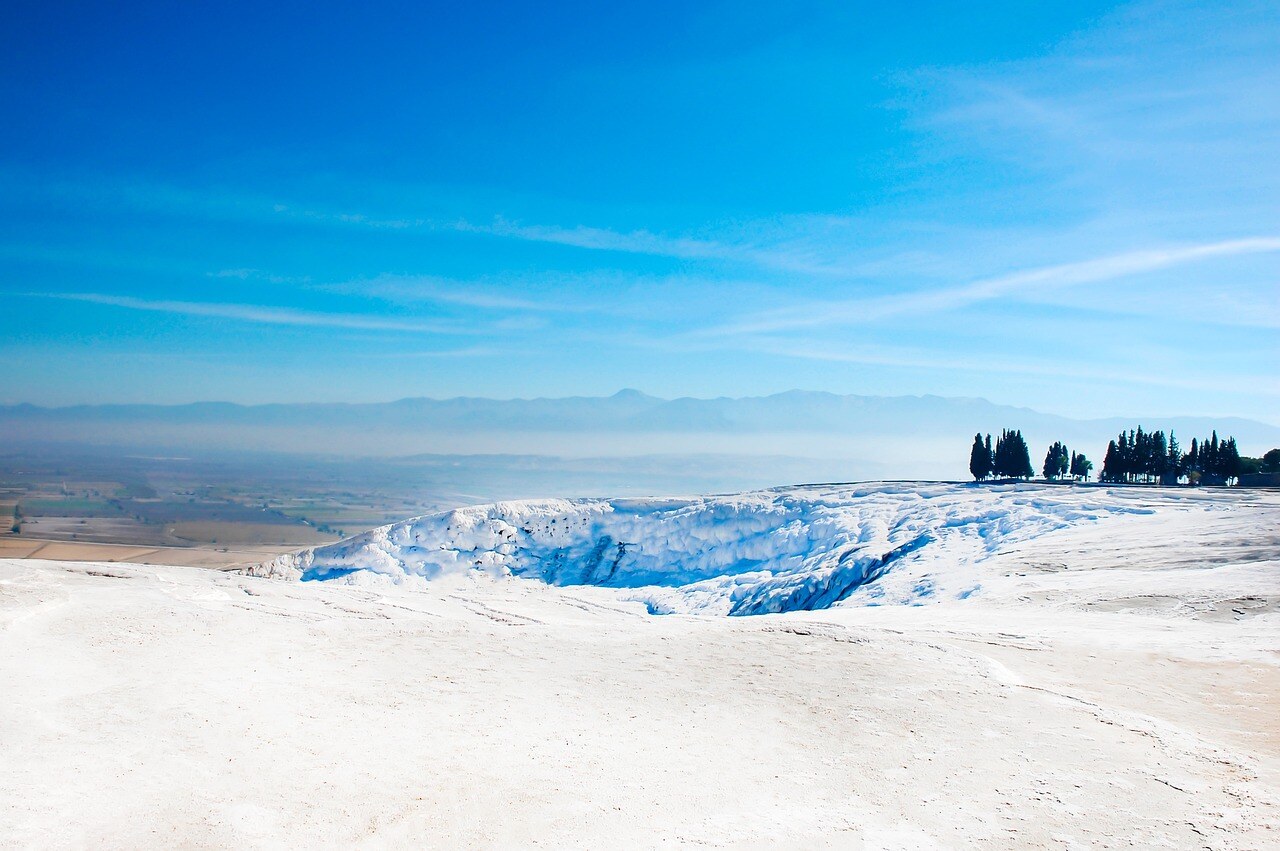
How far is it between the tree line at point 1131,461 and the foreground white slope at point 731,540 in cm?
1733

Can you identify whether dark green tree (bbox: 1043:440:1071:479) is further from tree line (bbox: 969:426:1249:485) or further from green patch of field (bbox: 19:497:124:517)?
green patch of field (bbox: 19:497:124:517)

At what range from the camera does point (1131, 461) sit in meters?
74.1

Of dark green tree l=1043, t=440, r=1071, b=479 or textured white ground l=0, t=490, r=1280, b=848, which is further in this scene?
dark green tree l=1043, t=440, r=1071, b=479

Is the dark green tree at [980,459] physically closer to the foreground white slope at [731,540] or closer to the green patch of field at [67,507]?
the foreground white slope at [731,540]

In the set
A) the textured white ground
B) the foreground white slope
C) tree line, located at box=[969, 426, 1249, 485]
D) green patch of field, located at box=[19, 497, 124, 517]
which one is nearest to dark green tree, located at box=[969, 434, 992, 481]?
tree line, located at box=[969, 426, 1249, 485]

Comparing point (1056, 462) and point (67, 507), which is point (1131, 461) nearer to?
point (1056, 462)

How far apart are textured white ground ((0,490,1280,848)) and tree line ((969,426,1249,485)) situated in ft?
196

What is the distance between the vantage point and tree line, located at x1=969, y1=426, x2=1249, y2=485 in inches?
2785

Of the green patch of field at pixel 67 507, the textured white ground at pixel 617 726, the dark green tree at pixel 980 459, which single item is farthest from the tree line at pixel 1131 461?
the green patch of field at pixel 67 507

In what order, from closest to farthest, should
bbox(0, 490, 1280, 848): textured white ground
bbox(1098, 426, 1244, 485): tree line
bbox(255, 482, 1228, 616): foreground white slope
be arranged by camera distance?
bbox(0, 490, 1280, 848): textured white ground < bbox(255, 482, 1228, 616): foreground white slope < bbox(1098, 426, 1244, 485): tree line

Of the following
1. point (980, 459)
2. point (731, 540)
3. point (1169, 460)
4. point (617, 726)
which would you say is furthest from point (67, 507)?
point (1169, 460)

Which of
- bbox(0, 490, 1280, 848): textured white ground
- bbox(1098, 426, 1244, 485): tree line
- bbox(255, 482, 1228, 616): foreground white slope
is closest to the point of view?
bbox(0, 490, 1280, 848): textured white ground

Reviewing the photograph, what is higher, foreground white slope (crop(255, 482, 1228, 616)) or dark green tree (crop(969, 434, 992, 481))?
dark green tree (crop(969, 434, 992, 481))

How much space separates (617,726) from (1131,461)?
7942cm
